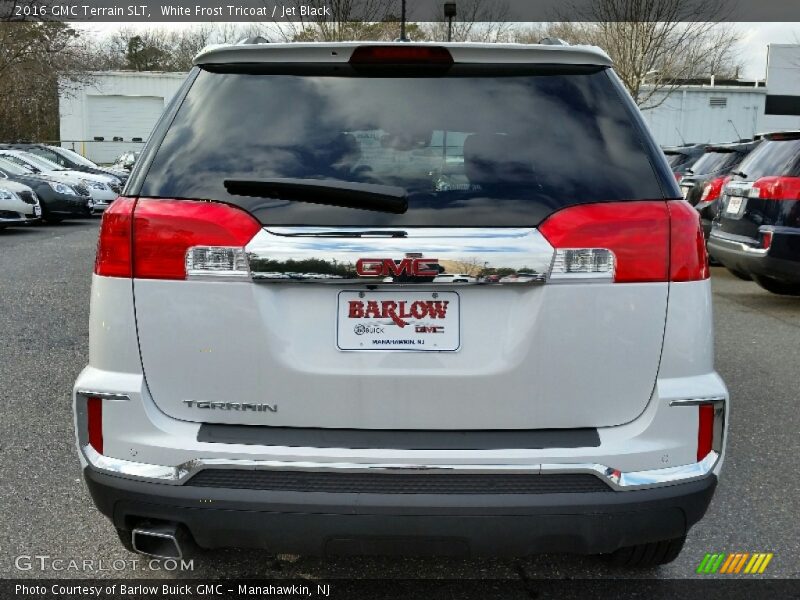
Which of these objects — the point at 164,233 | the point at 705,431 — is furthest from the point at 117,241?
the point at 705,431

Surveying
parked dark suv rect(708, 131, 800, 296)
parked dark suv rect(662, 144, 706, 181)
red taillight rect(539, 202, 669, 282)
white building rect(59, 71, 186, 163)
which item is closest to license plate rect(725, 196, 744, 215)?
parked dark suv rect(708, 131, 800, 296)

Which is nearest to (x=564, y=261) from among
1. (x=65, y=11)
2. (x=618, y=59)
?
(x=65, y=11)

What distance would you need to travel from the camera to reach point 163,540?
7.61 ft

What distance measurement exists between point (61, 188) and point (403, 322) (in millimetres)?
16054

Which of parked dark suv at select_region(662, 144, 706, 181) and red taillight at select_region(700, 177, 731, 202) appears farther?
parked dark suv at select_region(662, 144, 706, 181)

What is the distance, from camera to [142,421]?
225 cm

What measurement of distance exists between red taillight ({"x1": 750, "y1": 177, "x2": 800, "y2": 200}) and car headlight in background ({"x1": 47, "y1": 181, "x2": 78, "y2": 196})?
13478mm

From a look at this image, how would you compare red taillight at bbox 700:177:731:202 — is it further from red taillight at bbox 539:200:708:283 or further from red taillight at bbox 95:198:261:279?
red taillight at bbox 95:198:261:279

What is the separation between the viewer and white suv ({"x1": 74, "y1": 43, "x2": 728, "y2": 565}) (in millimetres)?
2168

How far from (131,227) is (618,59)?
3182cm

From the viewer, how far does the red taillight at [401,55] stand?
7.72 feet

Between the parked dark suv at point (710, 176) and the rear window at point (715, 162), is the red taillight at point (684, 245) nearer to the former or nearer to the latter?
the parked dark suv at point (710, 176)

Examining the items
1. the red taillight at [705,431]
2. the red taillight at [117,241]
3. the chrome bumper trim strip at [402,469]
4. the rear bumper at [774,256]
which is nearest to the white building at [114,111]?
the rear bumper at [774,256]

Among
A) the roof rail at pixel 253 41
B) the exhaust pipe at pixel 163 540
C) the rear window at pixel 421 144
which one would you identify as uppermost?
the roof rail at pixel 253 41
